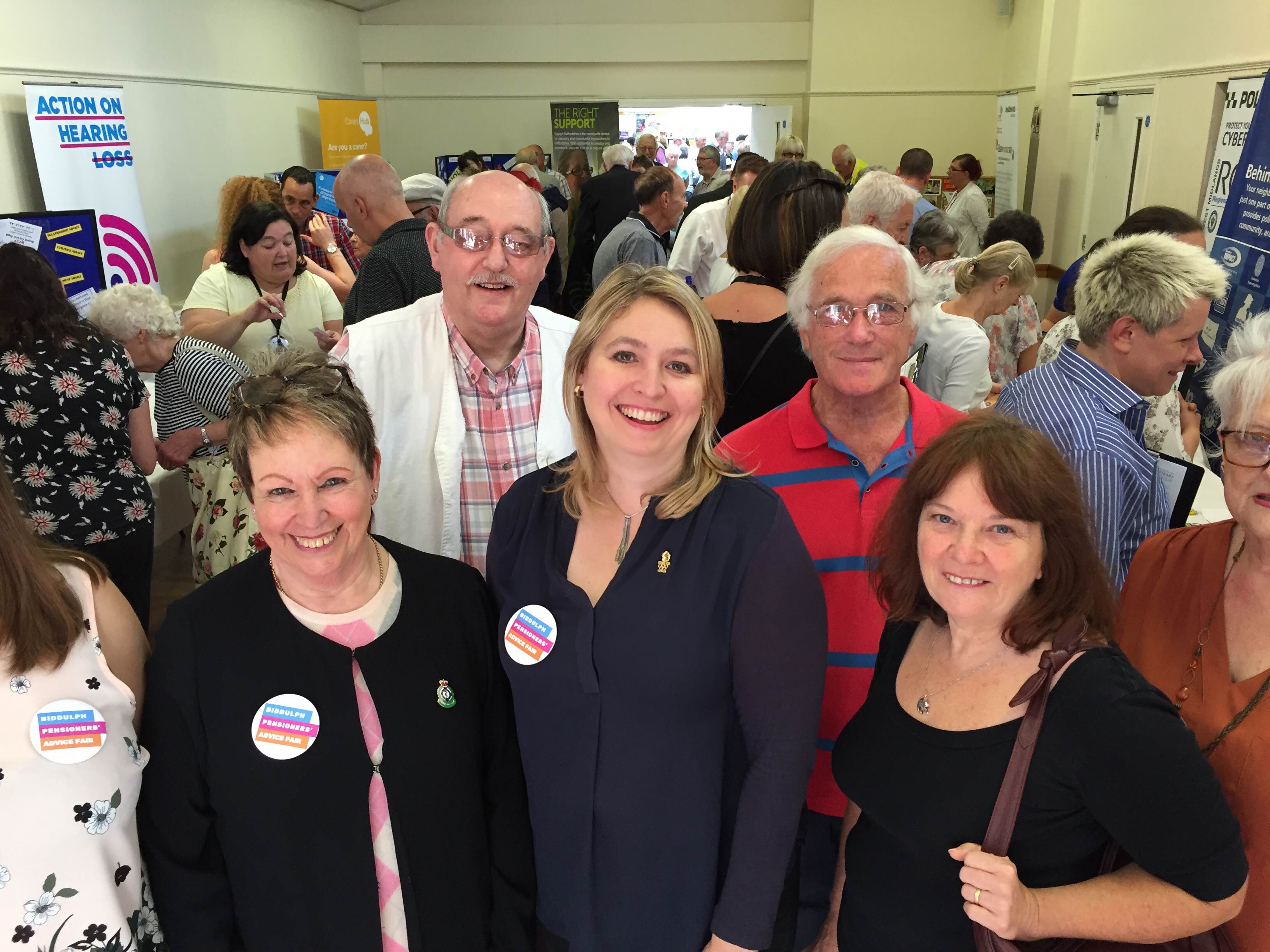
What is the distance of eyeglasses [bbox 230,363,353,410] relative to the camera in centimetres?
142

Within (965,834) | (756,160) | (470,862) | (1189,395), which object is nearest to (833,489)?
(965,834)

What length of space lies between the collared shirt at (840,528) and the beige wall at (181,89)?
4858 millimetres

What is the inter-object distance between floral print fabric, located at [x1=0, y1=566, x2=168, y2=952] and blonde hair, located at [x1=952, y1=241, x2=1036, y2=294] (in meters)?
3.54

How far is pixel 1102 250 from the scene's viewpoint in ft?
7.39

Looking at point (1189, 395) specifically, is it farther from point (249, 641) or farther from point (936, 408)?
point (249, 641)

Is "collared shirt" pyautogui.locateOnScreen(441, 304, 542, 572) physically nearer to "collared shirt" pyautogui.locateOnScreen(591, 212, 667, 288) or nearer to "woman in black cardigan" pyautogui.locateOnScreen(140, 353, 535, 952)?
"woman in black cardigan" pyautogui.locateOnScreen(140, 353, 535, 952)

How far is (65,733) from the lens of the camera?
4.42 ft

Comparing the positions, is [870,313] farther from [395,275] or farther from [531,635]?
[395,275]

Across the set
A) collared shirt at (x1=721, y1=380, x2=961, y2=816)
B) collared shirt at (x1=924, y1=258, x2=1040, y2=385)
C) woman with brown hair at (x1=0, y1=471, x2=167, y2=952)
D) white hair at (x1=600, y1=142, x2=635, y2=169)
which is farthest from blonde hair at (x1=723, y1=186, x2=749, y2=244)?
white hair at (x1=600, y1=142, x2=635, y2=169)

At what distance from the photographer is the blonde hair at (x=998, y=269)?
12.4 feet

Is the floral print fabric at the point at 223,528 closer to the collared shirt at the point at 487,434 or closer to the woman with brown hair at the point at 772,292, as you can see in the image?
the collared shirt at the point at 487,434

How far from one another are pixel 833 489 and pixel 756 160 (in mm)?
5199

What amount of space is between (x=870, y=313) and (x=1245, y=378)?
2.21 ft

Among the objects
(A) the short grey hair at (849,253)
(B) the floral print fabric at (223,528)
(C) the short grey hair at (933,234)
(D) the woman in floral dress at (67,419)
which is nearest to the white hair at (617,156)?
(C) the short grey hair at (933,234)
